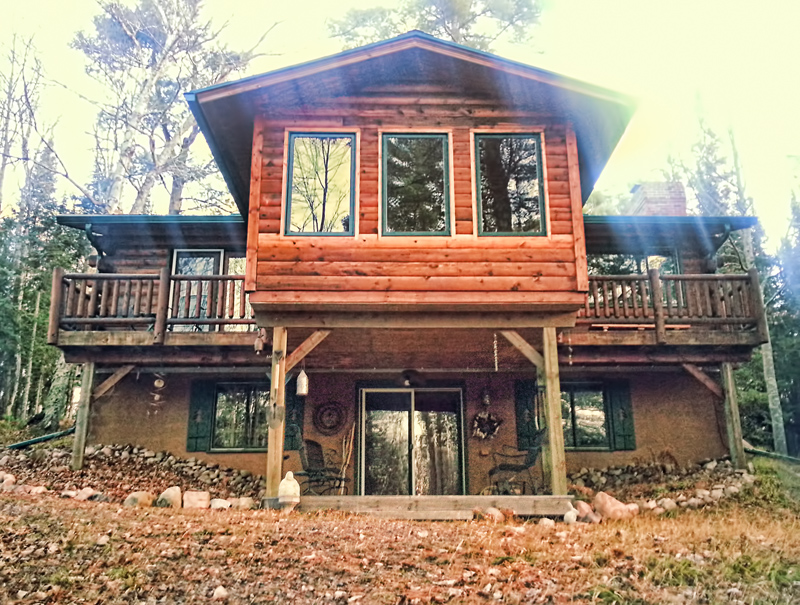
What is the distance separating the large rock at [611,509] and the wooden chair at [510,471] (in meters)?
2.04

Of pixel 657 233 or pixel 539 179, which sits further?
pixel 657 233

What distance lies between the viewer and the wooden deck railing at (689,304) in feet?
33.8

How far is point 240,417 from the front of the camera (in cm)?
1195

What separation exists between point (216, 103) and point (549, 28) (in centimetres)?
1657

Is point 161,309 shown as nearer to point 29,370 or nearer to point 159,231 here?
point 159,231

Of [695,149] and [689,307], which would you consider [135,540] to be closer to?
[689,307]

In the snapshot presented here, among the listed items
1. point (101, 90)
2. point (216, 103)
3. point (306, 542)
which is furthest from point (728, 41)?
point (306, 542)

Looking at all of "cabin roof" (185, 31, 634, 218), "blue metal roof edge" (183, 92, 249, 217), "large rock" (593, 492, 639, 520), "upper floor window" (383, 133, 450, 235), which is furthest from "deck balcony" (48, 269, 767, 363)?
"upper floor window" (383, 133, 450, 235)

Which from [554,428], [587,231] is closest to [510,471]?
[554,428]

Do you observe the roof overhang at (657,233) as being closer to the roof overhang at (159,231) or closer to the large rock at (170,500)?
the roof overhang at (159,231)

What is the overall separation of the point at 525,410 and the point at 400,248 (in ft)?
15.3

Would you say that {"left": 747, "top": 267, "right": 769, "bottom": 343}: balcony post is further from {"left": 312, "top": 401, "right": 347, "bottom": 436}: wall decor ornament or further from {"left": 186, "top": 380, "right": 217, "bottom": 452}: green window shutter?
{"left": 186, "top": 380, "right": 217, "bottom": 452}: green window shutter

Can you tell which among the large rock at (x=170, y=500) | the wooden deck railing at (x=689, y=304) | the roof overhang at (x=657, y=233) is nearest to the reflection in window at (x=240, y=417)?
the large rock at (x=170, y=500)

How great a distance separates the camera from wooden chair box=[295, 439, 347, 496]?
10305mm
